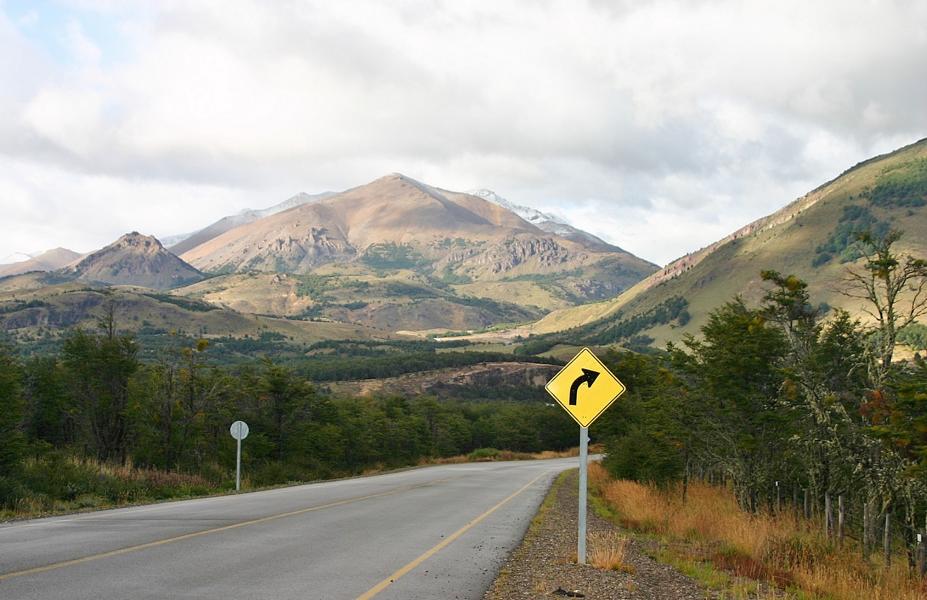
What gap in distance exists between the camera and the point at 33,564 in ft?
32.9

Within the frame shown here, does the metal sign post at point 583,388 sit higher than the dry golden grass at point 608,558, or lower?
higher

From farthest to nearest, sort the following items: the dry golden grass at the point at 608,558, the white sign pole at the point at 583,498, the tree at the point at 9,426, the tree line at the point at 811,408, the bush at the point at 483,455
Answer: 1. the bush at the point at 483,455
2. the tree at the point at 9,426
3. the tree line at the point at 811,408
4. the dry golden grass at the point at 608,558
5. the white sign pole at the point at 583,498

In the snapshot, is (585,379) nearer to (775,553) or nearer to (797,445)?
(775,553)

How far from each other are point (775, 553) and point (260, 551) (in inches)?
360

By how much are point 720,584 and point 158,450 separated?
2792 cm

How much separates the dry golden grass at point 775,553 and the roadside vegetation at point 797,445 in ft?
0.15

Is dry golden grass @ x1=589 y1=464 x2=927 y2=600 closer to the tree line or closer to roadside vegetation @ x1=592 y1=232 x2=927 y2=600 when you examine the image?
roadside vegetation @ x1=592 y1=232 x2=927 y2=600

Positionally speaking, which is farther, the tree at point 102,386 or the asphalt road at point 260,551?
the tree at point 102,386

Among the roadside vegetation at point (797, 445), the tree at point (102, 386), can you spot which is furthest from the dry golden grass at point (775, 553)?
the tree at point (102, 386)

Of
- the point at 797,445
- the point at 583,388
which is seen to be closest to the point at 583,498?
the point at 583,388

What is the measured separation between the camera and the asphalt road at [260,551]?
30.0ft

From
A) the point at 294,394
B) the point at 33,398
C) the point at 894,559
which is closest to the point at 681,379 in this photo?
the point at 894,559

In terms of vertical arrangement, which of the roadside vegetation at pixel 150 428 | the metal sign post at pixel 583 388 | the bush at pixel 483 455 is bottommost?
the bush at pixel 483 455

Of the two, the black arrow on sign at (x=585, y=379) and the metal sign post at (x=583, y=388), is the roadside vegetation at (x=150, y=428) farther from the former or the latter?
the black arrow on sign at (x=585, y=379)
